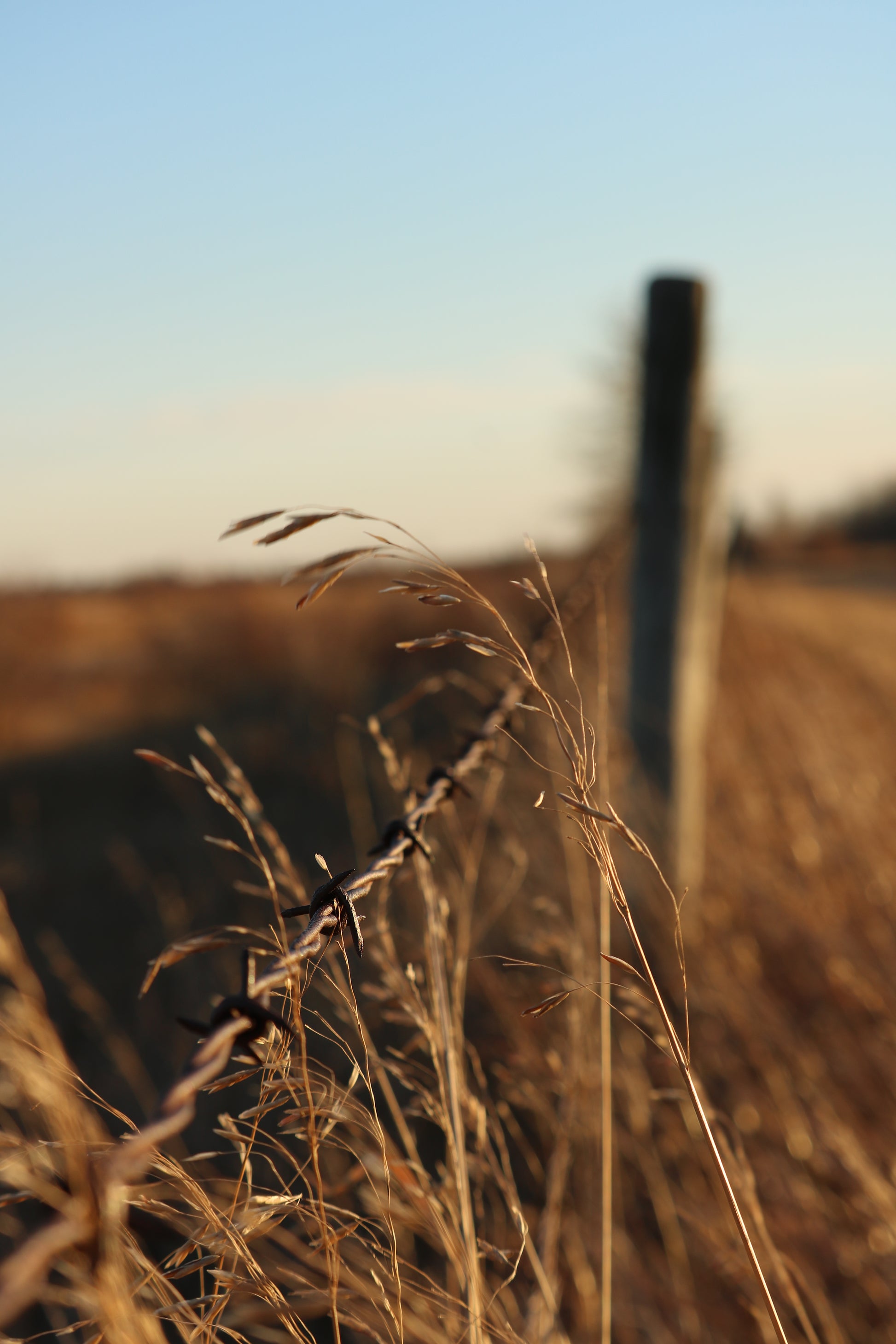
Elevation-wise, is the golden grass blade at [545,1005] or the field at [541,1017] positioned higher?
the golden grass blade at [545,1005]

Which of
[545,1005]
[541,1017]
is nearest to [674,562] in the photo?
[541,1017]

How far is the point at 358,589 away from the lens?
39.8 ft

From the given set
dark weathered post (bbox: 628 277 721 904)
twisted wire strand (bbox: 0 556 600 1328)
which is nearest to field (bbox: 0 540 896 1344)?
twisted wire strand (bbox: 0 556 600 1328)

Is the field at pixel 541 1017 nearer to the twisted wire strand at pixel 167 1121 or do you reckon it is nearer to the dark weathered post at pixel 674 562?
the twisted wire strand at pixel 167 1121

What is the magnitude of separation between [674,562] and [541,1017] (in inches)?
53.2

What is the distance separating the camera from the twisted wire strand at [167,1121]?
0.30m

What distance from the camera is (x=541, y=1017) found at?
1786 mm

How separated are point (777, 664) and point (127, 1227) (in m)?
7.74

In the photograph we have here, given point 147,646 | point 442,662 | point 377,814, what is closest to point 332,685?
point 442,662

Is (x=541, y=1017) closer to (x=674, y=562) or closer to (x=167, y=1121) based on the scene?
(x=674, y=562)

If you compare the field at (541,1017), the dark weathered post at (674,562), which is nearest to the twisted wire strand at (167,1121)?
the field at (541,1017)

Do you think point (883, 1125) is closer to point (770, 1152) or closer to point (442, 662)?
point (770, 1152)

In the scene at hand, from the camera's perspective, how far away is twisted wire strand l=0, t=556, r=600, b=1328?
30 cm

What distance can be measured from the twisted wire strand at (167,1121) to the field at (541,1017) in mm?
57
